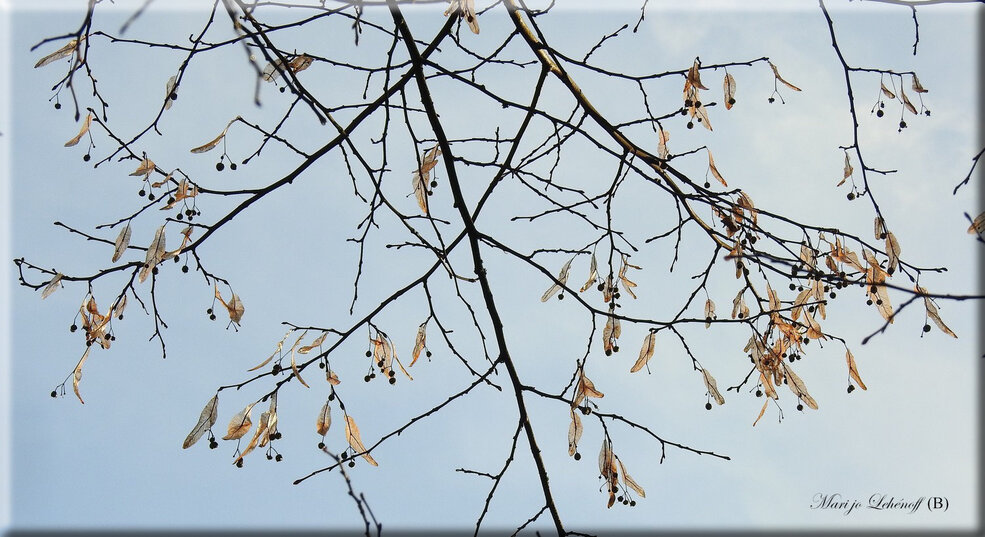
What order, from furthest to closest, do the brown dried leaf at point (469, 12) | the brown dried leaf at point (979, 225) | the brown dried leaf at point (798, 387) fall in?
the brown dried leaf at point (798, 387), the brown dried leaf at point (469, 12), the brown dried leaf at point (979, 225)

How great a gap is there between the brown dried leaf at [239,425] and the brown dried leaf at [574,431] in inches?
36.8

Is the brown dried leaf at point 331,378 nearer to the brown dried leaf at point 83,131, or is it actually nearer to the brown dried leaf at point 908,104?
the brown dried leaf at point 83,131

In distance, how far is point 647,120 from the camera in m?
2.24

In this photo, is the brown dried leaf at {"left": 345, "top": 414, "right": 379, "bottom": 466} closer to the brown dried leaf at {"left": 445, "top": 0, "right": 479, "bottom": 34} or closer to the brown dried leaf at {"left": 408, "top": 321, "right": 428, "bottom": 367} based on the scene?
the brown dried leaf at {"left": 408, "top": 321, "right": 428, "bottom": 367}

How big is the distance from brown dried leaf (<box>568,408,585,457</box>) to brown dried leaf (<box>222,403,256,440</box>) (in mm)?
935

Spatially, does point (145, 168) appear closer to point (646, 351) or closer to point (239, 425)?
point (239, 425)

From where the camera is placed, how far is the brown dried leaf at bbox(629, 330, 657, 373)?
2.32 m

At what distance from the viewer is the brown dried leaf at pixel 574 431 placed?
2.30 metres

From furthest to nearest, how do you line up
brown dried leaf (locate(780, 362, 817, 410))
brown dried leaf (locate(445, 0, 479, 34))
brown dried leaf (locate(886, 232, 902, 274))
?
brown dried leaf (locate(780, 362, 817, 410)) → brown dried leaf (locate(886, 232, 902, 274)) → brown dried leaf (locate(445, 0, 479, 34))

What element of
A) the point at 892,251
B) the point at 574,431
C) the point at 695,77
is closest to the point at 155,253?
the point at 574,431

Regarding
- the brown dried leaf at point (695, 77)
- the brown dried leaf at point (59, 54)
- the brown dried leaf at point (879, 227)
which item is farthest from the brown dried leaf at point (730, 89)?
the brown dried leaf at point (59, 54)

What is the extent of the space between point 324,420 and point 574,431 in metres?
0.74

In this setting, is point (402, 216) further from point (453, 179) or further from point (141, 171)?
point (141, 171)

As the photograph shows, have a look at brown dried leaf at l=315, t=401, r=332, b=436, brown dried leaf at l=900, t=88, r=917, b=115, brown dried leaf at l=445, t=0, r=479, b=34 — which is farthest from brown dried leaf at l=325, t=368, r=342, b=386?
brown dried leaf at l=900, t=88, r=917, b=115
